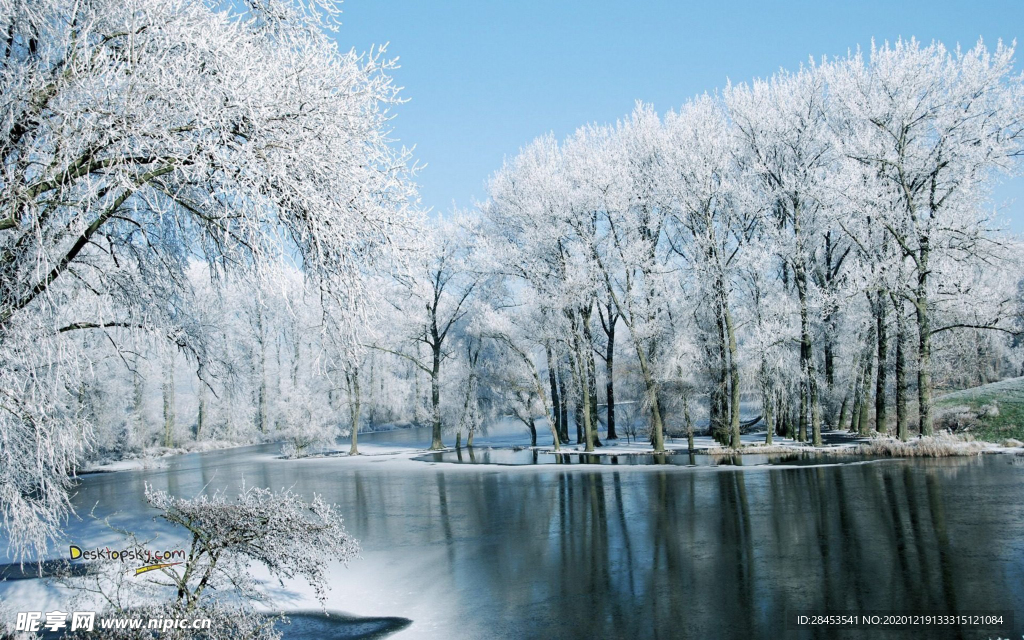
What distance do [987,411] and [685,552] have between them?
60.3 ft

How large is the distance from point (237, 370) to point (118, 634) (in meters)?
3.17

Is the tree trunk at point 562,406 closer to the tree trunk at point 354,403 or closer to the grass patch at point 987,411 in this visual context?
the tree trunk at point 354,403

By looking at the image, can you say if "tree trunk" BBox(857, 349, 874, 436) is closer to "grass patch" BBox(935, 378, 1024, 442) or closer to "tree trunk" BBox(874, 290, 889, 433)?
"tree trunk" BBox(874, 290, 889, 433)

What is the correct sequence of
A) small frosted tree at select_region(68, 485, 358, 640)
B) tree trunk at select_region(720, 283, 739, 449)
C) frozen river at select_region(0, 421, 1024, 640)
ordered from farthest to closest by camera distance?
tree trunk at select_region(720, 283, 739, 449) → frozen river at select_region(0, 421, 1024, 640) → small frosted tree at select_region(68, 485, 358, 640)

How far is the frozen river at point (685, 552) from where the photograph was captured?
6.48 m

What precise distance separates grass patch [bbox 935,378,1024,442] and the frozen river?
5558 millimetres

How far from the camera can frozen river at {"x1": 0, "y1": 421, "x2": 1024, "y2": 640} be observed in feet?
21.3

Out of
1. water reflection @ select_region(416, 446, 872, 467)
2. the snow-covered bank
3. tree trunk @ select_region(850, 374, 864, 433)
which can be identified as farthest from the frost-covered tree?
tree trunk @ select_region(850, 374, 864, 433)

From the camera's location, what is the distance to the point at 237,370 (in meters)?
7.57

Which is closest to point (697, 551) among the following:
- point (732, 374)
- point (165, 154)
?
point (165, 154)

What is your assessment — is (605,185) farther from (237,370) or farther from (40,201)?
(40,201)

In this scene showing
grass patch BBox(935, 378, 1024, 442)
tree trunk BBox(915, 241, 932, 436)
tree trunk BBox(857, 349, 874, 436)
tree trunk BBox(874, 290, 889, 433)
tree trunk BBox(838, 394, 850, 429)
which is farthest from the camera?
tree trunk BBox(838, 394, 850, 429)

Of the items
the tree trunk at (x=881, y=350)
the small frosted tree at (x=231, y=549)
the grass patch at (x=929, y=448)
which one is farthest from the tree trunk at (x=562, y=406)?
the small frosted tree at (x=231, y=549)

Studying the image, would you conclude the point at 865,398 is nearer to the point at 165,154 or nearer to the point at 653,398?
the point at 653,398
